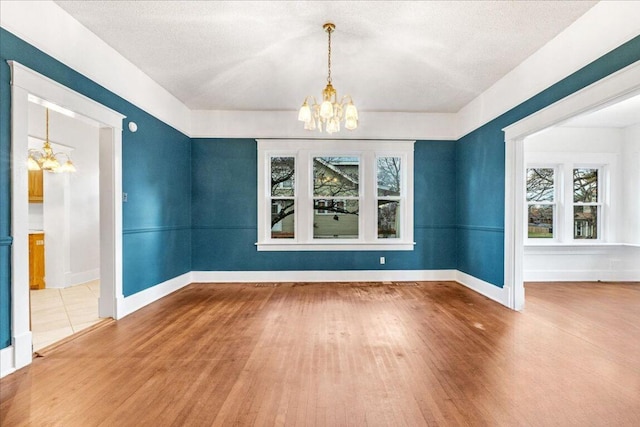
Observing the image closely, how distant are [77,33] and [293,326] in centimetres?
359

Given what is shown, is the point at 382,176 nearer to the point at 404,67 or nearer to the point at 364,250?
the point at 364,250

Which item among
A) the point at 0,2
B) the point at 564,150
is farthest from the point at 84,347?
the point at 564,150

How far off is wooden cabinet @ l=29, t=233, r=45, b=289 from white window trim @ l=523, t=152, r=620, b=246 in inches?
322

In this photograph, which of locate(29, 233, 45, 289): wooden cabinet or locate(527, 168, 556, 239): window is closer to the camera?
locate(29, 233, 45, 289): wooden cabinet

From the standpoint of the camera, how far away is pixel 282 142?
234 inches

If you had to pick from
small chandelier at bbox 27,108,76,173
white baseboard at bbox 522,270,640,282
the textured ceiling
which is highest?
the textured ceiling

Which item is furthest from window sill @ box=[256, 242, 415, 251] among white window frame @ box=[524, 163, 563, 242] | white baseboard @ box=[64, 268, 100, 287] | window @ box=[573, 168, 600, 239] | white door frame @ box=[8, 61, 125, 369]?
white baseboard @ box=[64, 268, 100, 287]

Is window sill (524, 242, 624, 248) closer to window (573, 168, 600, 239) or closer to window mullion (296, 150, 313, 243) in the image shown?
window (573, 168, 600, 239)

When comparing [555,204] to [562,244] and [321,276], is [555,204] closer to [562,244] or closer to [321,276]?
[562,244]

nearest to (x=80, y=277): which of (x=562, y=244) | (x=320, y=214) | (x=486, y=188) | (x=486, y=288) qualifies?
(x=320, y=214)

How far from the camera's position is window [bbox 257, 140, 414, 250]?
19.6ft

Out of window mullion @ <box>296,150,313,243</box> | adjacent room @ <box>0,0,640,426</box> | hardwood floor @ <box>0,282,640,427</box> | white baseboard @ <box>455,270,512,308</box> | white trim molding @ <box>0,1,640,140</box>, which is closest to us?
hardwood floor @ <box>0,282,640,427</box>

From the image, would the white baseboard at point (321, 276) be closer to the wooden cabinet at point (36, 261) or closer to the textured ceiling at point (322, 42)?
the wooden cabinet at point (36, 261)

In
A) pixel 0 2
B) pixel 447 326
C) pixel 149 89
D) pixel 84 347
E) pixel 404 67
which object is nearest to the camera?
pixel 0 2
